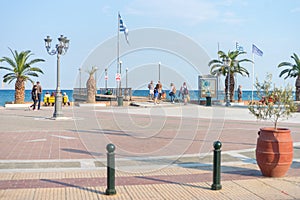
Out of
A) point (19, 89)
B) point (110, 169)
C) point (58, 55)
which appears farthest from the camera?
point (19, 89)

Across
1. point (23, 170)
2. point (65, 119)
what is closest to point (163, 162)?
point (23, 170)

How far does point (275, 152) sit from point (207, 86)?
26802 millimetres

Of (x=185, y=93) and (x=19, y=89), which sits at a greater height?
(x=19, y=89)

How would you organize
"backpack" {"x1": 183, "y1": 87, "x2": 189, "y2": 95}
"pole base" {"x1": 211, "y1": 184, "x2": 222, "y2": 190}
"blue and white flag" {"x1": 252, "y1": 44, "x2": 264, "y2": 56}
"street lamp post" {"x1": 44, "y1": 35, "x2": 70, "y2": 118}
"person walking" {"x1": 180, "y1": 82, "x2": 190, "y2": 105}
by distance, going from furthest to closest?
"blue and white flag" {"x1": 252, "y1": 44, "x2": 264, "y2": 56}, "person walking" {"x1": 180, "y1": 82, "x2": 190, "y2": 105}, "backpack" {"x1": 183, "y1": 87, "x2": 189, "y2": 95}, "street lamp post" {"x1": 44, "y1": 35, "x2": 70, "y2": 118}, "pole base" {"x1": 211, "y1": 184, "x2": 222, "y2": 190}

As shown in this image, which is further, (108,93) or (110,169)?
(108,93)

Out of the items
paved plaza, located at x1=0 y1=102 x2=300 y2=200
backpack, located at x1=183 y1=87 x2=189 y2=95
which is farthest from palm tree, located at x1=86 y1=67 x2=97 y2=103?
paved plaza, located at x1=0 y1=102 x2=300 y2=200

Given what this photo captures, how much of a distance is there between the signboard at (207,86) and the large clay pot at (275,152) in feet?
86.5

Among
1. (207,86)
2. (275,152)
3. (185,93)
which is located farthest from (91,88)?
(275,152)

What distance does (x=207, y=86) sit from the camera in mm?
33688

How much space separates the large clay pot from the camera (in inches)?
279

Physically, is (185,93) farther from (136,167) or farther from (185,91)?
(136,167)

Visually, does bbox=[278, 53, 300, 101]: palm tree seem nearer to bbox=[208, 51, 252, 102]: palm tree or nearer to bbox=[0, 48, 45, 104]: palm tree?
bbox=[208, 51, 252, 102]: palm tree

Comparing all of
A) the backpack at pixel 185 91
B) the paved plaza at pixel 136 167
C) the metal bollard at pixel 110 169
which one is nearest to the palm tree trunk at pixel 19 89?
the backpack at pixel 185 91

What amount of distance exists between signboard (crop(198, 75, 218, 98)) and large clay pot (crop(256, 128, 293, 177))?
26.4 meters
